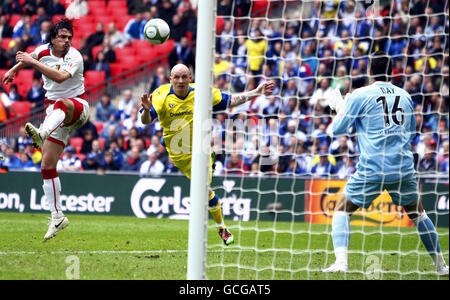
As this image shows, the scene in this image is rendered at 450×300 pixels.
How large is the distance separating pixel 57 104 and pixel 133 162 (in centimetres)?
681

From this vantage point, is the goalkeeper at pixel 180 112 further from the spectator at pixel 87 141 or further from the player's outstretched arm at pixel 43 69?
the spectator at pixel 87 141

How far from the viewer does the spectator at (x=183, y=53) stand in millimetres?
17375

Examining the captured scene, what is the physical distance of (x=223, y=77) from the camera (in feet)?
52.7

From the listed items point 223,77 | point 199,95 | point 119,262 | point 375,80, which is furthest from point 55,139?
point 223,77

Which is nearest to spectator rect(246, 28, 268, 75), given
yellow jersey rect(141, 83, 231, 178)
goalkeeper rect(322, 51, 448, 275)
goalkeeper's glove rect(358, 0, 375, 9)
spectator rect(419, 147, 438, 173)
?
goalkeeper's glove rect(358, 0, 375, 9)

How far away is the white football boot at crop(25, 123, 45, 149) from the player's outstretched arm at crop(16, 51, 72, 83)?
0.63 m

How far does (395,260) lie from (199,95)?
374cm

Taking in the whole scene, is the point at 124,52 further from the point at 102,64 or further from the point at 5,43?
the point at 5,43

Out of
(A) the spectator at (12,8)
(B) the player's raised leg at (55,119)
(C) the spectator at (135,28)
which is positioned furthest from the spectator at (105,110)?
(B) the player's raised leg at (55,119)

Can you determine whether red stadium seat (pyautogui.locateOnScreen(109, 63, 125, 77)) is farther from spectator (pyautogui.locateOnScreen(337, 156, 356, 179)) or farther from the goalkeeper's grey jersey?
the goalkeeper's grey jersey

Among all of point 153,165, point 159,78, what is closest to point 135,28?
point 159,78

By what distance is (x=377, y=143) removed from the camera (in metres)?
6.84

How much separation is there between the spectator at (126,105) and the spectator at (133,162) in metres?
1.80

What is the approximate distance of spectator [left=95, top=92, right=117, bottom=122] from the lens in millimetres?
17062
